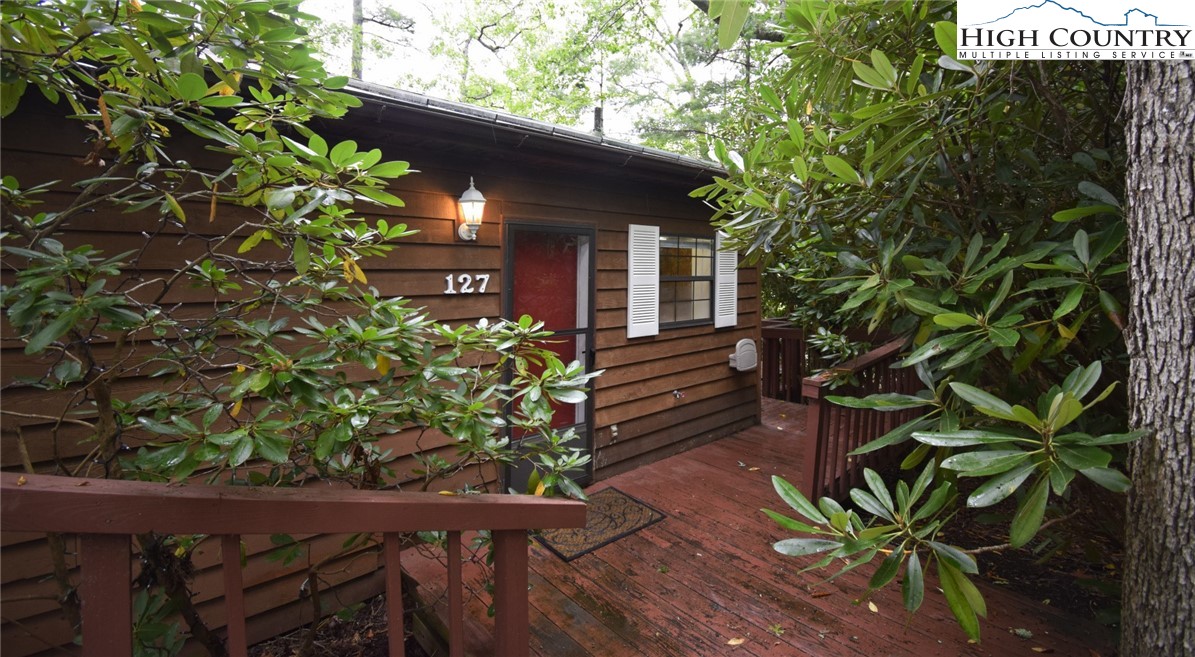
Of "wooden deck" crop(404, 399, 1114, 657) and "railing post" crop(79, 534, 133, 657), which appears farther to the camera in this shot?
"wooden deck" crop(404, 399, 1114, 657)

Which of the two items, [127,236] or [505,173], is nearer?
[127,236]

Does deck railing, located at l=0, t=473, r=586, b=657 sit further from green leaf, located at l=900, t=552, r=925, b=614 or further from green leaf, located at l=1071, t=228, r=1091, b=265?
green leaf, located at l=1071, t=228, r=1091, b=265

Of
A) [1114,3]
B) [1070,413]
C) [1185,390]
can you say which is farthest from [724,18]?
[1114,3]

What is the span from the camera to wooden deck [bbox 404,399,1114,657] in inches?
83.6

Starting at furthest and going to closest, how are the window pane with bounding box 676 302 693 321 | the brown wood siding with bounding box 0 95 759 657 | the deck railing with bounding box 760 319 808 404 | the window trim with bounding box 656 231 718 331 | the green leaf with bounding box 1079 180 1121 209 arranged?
1. the deck railing with bounding box 760 319 808 404
2. the window pane with bounding box 676 302 693 321
3. the window trim with bounding box 656 231 718 331
4. the brown wood siding with bounding box 0 95 759 657
5. the green leaf with bounding box 1079 180 1121 209

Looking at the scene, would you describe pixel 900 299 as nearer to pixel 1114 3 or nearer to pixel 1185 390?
pixel 1185 390

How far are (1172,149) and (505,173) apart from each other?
2913 mm

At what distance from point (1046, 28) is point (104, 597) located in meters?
2.72

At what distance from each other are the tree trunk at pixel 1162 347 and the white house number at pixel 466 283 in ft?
9.23

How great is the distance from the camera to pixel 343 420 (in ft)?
4.59

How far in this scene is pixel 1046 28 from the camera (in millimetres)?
1555

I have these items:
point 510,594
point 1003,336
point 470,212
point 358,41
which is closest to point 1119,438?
point 1003,336

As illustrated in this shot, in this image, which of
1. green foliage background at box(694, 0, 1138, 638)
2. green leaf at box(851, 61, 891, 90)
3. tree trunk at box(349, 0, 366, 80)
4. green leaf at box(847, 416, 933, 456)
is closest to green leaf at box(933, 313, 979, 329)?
green foliage background at box(694, 0, 1138, 638)

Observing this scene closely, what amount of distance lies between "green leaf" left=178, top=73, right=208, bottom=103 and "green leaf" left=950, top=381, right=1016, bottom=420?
1722 mm
